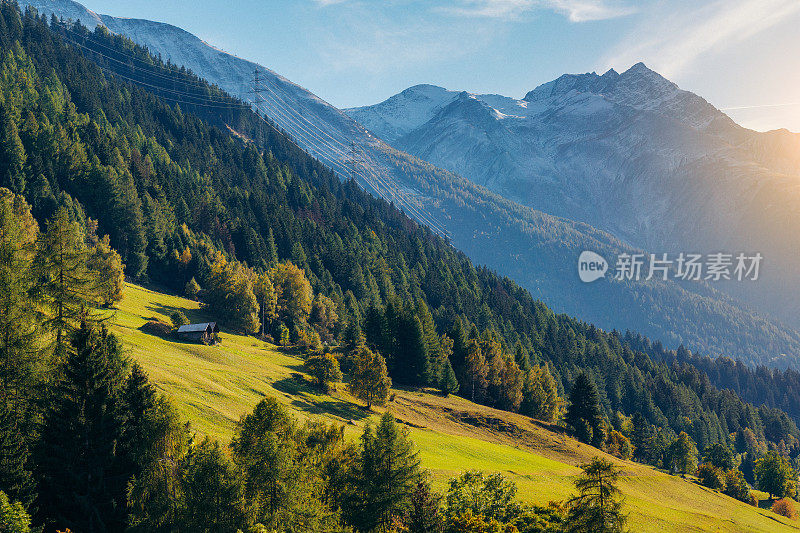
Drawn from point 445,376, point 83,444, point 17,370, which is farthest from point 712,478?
point 17,370

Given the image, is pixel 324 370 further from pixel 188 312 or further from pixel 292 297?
pixel 292 297

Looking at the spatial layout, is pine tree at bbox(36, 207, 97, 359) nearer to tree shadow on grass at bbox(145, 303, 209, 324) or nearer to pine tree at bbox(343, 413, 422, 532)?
pine tree at bbox(343, 413, 422, 532)

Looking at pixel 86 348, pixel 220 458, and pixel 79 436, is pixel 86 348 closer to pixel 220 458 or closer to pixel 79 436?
→ pixel 79 436

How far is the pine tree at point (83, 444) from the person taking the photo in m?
38.7

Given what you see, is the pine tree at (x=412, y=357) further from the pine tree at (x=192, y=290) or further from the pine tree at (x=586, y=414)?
the pine tree at (x=192, y=290)

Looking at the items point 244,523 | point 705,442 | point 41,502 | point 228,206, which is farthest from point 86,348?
point 705,442

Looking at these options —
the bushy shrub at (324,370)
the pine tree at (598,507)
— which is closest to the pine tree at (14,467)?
the pine tree at (598,507)

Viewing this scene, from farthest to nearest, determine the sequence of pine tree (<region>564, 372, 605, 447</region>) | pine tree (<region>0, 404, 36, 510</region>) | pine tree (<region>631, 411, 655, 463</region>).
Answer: pine tree (<region>631, 411, 655, 463</region>) → pine tree (<region>564, 372, 605, 447</region>) → pine tree (<region>0, 404, 36, 510</region>)

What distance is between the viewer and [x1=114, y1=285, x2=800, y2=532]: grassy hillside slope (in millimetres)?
62969

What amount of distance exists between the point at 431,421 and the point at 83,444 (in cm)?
6383

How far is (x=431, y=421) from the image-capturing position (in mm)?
95125

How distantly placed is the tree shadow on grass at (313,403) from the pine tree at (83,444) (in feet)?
119

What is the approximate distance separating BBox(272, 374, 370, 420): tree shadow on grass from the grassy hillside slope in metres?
0.24

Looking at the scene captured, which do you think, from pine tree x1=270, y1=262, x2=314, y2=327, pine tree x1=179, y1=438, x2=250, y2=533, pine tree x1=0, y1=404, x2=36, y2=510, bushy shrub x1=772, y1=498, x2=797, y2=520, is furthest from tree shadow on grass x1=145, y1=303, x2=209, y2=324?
bushy shrub x1=772, y1=498, x2=797, y2=520
